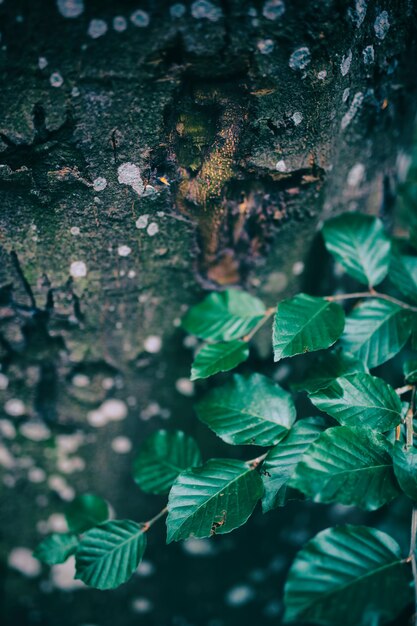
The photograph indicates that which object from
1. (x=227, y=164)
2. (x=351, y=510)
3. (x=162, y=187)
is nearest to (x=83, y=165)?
(x=162, y=187)

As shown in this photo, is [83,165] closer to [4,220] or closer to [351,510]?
[4,220]

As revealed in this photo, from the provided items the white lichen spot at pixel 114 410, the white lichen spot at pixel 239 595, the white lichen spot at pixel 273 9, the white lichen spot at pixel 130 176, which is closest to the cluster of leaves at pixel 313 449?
the white lichen spot at pixel 114 410

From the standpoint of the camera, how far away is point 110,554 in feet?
2.13

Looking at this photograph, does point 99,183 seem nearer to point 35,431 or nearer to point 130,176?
point 130,176

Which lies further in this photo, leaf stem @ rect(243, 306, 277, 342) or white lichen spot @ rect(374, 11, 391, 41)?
leaf stem @ rect(243, 306, 277, 342)

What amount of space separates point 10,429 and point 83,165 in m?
0.55

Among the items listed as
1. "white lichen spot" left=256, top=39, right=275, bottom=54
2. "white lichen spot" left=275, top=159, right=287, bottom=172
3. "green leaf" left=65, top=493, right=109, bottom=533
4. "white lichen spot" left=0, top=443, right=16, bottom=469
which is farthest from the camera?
"white lichen spot" left=0, top=443, right=16, bottom=469

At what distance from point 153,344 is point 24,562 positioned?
63 centimetres

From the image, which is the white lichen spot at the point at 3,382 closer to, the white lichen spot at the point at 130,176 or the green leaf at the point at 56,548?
the green leaf at the point at 56,548

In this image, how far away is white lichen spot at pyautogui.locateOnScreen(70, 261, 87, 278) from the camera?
0.71 metres

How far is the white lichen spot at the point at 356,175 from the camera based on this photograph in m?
0.79

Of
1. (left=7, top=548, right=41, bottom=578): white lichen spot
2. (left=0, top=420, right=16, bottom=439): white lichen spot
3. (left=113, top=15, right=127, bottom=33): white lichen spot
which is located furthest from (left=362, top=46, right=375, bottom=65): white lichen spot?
(left=7, top=548, right=41, bottom=578): white lichen spot

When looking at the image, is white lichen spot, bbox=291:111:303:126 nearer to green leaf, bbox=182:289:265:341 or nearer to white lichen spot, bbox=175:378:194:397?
green leaf, bbox=182:289:265:341

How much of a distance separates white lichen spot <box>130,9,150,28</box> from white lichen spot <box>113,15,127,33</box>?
0.03 ft
